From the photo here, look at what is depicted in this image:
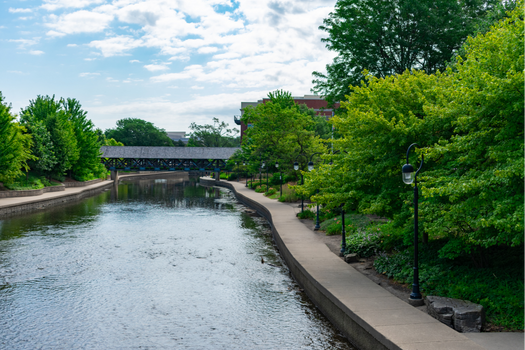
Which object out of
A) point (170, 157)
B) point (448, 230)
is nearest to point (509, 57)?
point (448, 230)

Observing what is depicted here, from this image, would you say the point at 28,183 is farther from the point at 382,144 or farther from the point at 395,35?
the point at 382,144

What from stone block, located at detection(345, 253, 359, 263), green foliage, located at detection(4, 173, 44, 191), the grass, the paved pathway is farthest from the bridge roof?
the paved pathway

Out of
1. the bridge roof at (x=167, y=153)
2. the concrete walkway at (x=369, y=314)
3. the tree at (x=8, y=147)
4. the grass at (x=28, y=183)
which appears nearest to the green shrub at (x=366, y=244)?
the concrete walkway at (x=369, y=314)

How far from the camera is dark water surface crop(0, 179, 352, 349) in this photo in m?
9.23

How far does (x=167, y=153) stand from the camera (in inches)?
3177

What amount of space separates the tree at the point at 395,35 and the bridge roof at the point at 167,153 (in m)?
46.8

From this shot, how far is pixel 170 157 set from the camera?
79750 mm

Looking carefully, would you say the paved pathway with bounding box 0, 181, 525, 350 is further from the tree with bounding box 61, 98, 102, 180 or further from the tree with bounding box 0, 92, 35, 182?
the tree with bounding box 61, 98, 102, 180

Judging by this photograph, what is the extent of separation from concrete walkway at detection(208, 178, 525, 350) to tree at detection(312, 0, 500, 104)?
2021cm

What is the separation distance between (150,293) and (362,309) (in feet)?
20.2

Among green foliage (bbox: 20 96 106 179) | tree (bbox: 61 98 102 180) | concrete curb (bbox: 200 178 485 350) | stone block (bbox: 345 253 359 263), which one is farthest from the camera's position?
tree (bbox: 61 98 102 180)

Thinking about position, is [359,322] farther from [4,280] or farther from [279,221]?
[279,221]

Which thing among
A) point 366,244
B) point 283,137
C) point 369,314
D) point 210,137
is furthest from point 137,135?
point 369,314

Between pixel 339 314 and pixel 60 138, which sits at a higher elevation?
pixel 60 138
